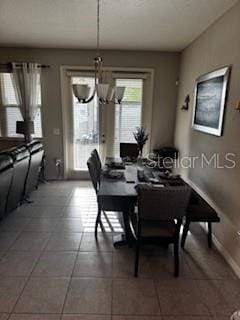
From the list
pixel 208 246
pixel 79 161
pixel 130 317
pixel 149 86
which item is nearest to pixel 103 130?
pixel 79 161

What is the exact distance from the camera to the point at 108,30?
3543 mm

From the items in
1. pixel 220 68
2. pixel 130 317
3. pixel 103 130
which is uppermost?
pixel 220 68

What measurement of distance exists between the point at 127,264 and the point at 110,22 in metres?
3.06

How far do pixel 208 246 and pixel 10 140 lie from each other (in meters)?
4.26

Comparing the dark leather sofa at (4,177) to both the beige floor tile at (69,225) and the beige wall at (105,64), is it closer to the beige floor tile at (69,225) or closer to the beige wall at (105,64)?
the beige floor tile at (69,225)

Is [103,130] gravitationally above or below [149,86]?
below

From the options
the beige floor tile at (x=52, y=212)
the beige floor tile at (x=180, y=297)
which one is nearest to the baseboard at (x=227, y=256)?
the beige floor tile at (x=180, y=297)

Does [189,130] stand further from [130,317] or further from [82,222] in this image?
[130,317]

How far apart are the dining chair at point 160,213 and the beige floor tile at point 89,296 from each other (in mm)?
350

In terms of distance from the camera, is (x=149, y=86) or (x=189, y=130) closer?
(x=189, y=130)

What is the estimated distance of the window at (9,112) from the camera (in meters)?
4.82

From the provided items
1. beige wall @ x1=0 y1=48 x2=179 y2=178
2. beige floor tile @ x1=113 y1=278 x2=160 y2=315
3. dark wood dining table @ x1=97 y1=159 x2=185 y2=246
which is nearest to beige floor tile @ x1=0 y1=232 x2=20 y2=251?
dark wood dining table @ x1=97 y1=159 x2=185 y2=246

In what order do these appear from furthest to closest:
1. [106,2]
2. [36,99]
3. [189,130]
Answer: [36,99] < [189,130] < [106,2]

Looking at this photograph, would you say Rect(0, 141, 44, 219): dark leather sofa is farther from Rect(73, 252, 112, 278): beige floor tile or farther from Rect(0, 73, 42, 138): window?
Rect(73, 252, 112, 278): beige floor tile
